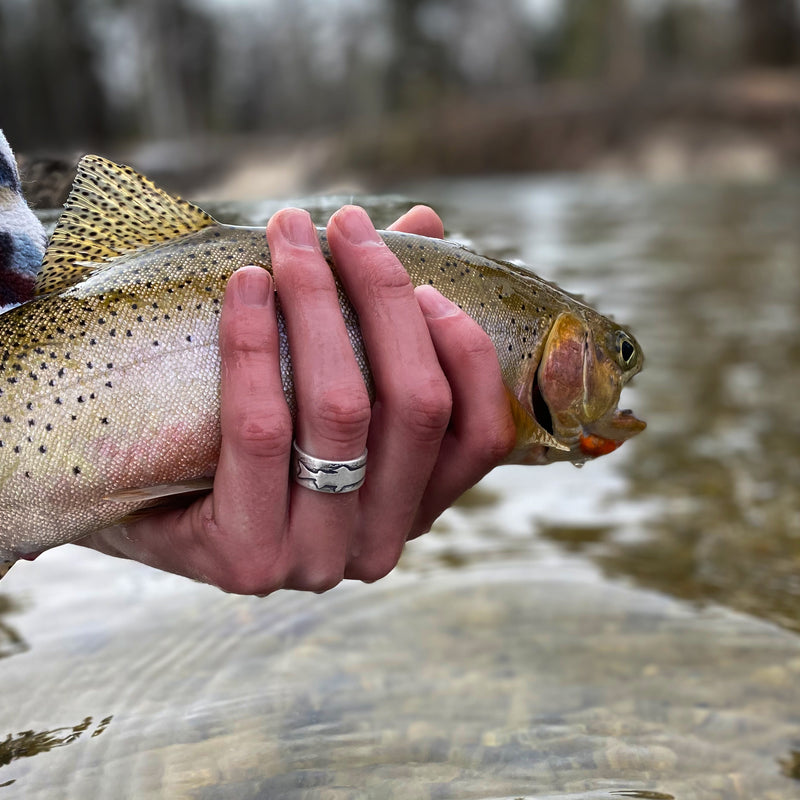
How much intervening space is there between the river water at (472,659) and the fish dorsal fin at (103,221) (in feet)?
1.70

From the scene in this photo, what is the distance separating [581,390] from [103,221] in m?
1.06

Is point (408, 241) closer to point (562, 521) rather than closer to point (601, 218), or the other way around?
point (562, 521)

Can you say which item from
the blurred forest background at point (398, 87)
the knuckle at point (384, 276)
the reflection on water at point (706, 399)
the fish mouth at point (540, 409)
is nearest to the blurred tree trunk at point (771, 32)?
the blurred forest background at point (398, 87)

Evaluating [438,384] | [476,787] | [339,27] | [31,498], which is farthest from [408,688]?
[339,27]

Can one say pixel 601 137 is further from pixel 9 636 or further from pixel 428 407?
pixel 428 407

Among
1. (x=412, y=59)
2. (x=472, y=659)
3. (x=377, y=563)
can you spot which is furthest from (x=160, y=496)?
(x=412, y=59)

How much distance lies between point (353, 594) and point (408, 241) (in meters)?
1.39

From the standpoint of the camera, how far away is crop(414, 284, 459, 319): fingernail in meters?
1.97

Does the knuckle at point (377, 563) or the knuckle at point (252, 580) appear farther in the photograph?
the knuckle at point (377, 563)

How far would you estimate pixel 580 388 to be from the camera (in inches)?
85.1

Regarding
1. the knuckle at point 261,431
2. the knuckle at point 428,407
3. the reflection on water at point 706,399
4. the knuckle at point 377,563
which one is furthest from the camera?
the reflection on water at point 706,399

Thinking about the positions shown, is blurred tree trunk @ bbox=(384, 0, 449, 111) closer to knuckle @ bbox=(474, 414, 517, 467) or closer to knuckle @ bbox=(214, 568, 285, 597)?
knuckle @ bbox=(474, 414, 517, 467)

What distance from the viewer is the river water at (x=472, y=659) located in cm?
218

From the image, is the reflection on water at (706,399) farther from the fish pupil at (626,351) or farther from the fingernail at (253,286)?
the fingernail at (253,286)
